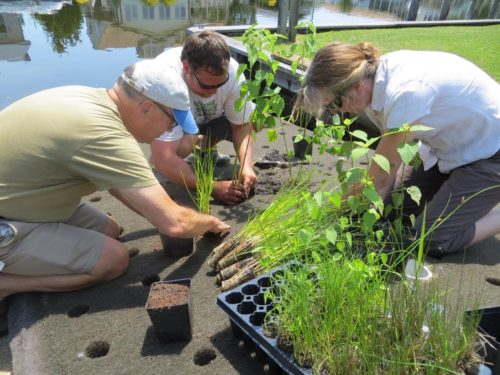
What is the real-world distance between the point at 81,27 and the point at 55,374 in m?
10.2

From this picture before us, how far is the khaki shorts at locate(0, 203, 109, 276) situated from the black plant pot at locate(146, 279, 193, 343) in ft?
1.58

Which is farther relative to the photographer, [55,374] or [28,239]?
[28,239]

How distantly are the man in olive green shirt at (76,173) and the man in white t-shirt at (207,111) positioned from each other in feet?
2.14

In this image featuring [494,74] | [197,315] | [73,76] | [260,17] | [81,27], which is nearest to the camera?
[197,315]

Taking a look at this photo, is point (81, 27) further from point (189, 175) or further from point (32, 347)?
point (32, 347)

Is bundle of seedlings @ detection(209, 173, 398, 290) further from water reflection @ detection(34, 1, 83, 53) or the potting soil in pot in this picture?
water reflection @ detection(34, 1, 83, 53)

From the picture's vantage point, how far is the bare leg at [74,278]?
1.85m

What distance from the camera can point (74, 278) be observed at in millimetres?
1895

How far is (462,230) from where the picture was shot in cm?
217

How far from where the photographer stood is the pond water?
6.49 metres

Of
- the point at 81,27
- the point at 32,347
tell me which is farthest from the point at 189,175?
the point at 81,27

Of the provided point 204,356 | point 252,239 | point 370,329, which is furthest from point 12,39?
point 370,329

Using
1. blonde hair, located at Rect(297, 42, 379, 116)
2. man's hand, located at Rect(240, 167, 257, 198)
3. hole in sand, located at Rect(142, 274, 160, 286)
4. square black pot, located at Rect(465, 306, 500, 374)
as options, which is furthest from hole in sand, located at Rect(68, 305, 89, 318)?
square black pot, located at Rect(465, 306, 500, 374)

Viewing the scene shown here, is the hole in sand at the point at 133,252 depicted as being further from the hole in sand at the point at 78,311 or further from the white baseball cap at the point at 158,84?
the white baseball cap at the point at 158,84
